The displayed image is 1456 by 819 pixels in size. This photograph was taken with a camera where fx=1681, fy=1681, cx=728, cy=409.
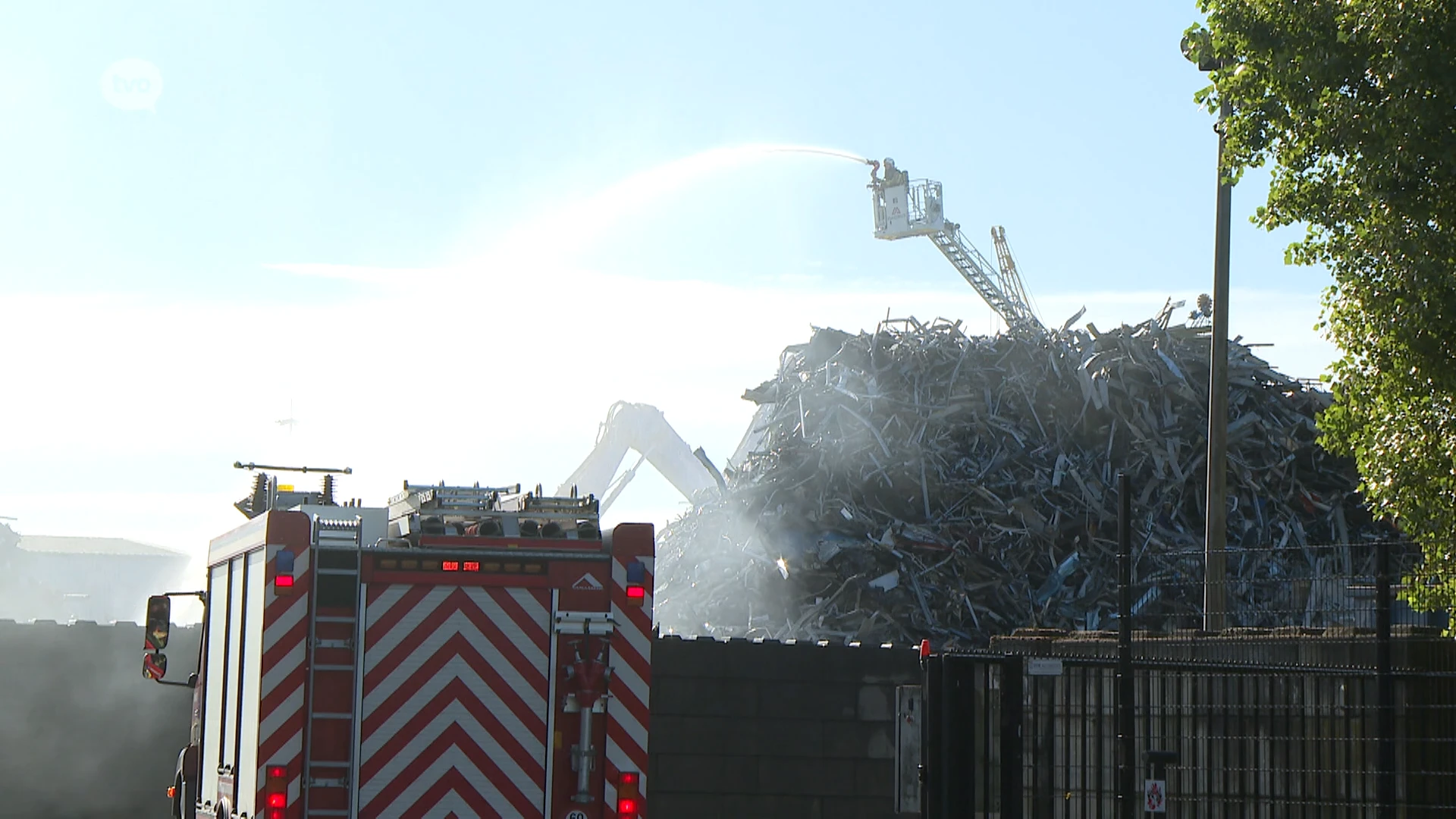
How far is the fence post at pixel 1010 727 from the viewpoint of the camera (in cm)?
1019

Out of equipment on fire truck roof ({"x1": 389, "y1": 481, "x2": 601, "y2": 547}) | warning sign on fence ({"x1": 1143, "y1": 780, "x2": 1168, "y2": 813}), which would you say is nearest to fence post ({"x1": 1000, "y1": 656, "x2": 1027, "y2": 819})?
warning sign on fence ({"x1": 1143, "y1": 780, "x2": 1168, "y2": 813})

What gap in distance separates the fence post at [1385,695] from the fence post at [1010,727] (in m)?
2.03

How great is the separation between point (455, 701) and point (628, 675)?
3.80 feet

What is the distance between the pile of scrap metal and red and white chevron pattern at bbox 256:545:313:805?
1988cm

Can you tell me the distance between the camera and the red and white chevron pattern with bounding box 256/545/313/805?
10.7m

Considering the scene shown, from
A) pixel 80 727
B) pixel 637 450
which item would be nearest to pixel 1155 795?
pixel 80 727

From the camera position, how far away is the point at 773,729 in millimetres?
15766

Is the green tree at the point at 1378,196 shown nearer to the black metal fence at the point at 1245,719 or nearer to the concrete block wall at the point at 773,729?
the black metal fence at the point at 1245,719

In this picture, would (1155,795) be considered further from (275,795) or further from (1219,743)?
(275,795)

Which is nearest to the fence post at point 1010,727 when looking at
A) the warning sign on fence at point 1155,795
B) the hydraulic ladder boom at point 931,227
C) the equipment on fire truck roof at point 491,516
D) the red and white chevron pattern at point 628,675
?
the warning sign on fence at point 1155,795

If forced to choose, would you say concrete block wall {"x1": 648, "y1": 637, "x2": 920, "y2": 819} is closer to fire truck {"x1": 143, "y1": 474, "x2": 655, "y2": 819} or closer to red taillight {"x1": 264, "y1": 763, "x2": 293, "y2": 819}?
fire truck {"x1": 143, "y1": 474, "x2": 655, "y2": 819}

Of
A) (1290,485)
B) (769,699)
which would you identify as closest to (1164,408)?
(1290,485)

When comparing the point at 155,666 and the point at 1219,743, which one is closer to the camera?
the point at 1219,743

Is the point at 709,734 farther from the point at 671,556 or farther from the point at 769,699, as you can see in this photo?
the point at 671,556
